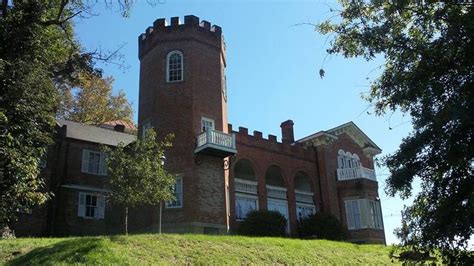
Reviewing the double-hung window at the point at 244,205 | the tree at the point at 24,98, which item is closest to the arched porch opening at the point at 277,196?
the double-hung window at the point at 244,205

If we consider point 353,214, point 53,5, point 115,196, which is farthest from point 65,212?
point 353,214

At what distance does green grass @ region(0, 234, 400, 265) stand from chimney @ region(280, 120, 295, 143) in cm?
1539

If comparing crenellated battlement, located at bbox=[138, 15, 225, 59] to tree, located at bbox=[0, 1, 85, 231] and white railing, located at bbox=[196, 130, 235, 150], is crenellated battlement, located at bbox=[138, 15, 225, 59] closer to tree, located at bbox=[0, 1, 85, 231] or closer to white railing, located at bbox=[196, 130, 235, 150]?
white railing, located at bbox=[196, 130, 235, 150]

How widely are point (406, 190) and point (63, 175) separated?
23200mm

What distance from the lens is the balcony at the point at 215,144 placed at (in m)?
26.6

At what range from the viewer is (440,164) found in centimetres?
1155

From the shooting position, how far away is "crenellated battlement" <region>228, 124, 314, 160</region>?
104 feet

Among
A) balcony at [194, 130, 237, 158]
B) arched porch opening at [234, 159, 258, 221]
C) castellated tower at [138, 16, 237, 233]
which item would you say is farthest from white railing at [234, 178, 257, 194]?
balcony at [194, 130, 237, 158]

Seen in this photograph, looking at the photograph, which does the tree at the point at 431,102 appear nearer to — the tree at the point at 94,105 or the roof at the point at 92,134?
the roof at the point at 92,134

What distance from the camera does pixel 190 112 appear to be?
28047mm

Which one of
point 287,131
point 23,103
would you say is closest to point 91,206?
point 287,131

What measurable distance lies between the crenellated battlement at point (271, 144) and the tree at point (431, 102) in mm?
19131

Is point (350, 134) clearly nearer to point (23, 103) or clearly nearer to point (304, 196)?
point (304, 196)

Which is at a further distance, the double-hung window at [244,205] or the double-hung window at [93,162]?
the double-hung window at [93,162]
